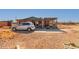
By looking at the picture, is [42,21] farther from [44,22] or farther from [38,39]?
[38,39]

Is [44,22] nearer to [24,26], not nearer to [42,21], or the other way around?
[42,21]

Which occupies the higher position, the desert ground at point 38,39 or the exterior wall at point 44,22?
the exterior wall at point 44,22

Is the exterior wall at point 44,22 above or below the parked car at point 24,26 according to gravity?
above

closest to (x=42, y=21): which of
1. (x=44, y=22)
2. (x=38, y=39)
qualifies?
(x=44, y=22)

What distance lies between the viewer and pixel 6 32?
287 cm

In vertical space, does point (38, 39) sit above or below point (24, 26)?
below

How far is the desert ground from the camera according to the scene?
287cm

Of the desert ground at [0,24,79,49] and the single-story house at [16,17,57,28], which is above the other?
the single-story house at [16,17,57,28]

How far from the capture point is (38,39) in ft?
9.43

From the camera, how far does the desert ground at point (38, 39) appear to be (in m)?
2.87

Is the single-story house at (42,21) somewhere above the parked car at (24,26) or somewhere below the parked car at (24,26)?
above

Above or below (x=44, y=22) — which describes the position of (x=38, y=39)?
below

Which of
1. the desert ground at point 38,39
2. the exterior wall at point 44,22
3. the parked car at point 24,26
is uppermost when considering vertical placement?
the exterior wall at point 44,22
